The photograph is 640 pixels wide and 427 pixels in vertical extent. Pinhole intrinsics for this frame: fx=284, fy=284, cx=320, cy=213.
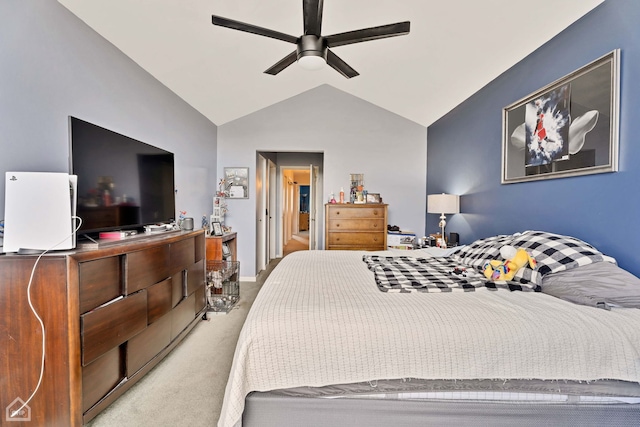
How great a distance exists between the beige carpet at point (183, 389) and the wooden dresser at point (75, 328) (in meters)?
0.11

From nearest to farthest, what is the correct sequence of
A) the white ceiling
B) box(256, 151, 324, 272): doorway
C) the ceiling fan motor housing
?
the ceiling fan motor housing, the white ceiling, box(256, 151, 324, 272): doorway

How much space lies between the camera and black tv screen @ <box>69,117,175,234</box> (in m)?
1.66

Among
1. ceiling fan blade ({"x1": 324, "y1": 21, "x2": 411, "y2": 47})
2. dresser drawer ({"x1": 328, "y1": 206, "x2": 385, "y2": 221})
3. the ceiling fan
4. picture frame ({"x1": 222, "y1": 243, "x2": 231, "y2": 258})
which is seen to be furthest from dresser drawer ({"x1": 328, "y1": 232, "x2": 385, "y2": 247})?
ceiling fan blade ({"x1": 324, "y1": 21, "x2": 411, "y2": 47})

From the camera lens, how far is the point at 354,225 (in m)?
4.03

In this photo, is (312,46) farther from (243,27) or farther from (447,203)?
(447,203)

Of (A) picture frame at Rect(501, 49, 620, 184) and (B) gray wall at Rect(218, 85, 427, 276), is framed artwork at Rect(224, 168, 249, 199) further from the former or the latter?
(A) picture frame at Rect(501, 49, 620, 184)

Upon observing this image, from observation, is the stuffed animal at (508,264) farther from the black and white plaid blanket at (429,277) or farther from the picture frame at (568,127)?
the picture frame at (568,127)

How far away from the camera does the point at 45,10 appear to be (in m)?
1.67

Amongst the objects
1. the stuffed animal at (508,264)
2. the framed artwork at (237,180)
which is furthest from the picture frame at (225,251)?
the stuffed animal at (508,264)

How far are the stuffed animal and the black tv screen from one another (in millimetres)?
2390

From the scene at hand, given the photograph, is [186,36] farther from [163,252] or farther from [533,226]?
[533,226]

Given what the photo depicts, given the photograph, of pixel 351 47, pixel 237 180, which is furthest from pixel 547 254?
pixel 237 180

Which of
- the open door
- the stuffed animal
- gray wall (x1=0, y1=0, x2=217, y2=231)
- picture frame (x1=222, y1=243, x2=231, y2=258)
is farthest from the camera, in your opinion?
the open door

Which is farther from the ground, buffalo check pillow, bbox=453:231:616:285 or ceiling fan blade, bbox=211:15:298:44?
ceiling fan blade, bbox=211:15:298:44
